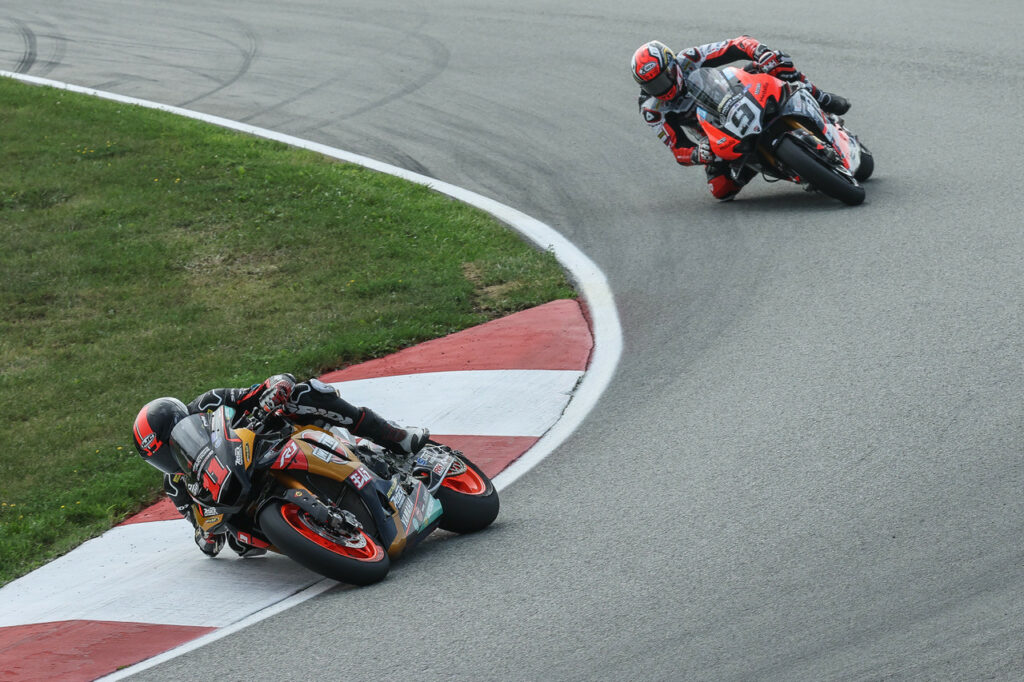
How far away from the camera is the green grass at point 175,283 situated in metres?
7.96

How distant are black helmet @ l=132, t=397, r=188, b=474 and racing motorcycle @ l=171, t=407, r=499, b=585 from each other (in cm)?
8

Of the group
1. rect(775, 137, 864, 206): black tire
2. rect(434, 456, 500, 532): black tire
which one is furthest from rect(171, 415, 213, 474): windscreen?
rect(775, 137, 864, 206): black tire

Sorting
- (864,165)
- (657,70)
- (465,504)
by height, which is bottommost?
(465,504)

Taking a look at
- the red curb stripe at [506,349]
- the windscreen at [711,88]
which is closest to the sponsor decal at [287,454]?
the red curb stripe at [506,349]

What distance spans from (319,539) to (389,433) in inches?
31.2

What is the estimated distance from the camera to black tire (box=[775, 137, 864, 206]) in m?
10.0

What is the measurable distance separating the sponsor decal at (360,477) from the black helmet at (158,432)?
820mm

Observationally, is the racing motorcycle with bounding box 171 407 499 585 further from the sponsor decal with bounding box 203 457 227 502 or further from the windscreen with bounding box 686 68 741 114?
the windscreen with bounding box 686 68 741 114

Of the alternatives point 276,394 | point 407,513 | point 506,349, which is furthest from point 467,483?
point 506,349

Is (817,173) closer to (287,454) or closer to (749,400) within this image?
(749,400)

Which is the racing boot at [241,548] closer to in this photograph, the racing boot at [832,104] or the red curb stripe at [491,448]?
the red curb stripe at [491,448]

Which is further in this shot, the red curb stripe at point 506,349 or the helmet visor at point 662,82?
the helmet visor at point 662,82

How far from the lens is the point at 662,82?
10664 mm

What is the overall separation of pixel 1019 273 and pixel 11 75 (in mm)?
14043
